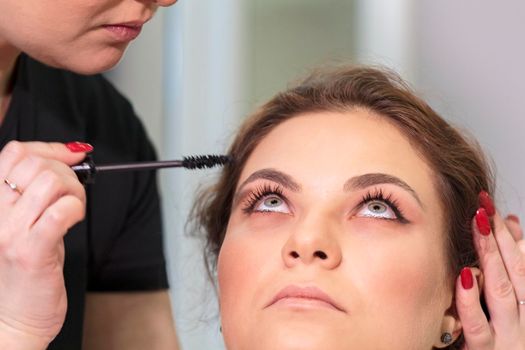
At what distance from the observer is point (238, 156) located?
4.89 ft

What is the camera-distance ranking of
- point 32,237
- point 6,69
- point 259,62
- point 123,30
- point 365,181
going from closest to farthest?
1. point 32,237
2. point 365,181
3. point 123,30
4. point 6,69
5. point 259,62

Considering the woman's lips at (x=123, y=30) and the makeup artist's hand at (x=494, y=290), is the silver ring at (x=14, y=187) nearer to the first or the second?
the woman's lips at (x=123, y=30)

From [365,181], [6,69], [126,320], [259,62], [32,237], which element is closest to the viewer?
[32,237]

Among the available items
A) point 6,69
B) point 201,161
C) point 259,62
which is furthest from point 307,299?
point 259,62

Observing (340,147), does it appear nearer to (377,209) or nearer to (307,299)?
(377,209)

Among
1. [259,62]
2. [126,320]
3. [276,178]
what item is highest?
[259,62]

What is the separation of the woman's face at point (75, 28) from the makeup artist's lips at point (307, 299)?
0.45 meters

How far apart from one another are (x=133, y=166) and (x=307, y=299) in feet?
1.06

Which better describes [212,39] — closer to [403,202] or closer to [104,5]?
[104,5]

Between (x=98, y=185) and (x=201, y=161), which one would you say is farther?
(x=98, y=185)

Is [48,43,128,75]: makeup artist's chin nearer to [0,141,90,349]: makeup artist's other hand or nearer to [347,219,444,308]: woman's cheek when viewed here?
[0,141,90,349]: makeup artist's other hand

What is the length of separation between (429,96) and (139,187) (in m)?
0.69

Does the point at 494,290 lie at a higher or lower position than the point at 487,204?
lower

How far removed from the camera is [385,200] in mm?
1272
